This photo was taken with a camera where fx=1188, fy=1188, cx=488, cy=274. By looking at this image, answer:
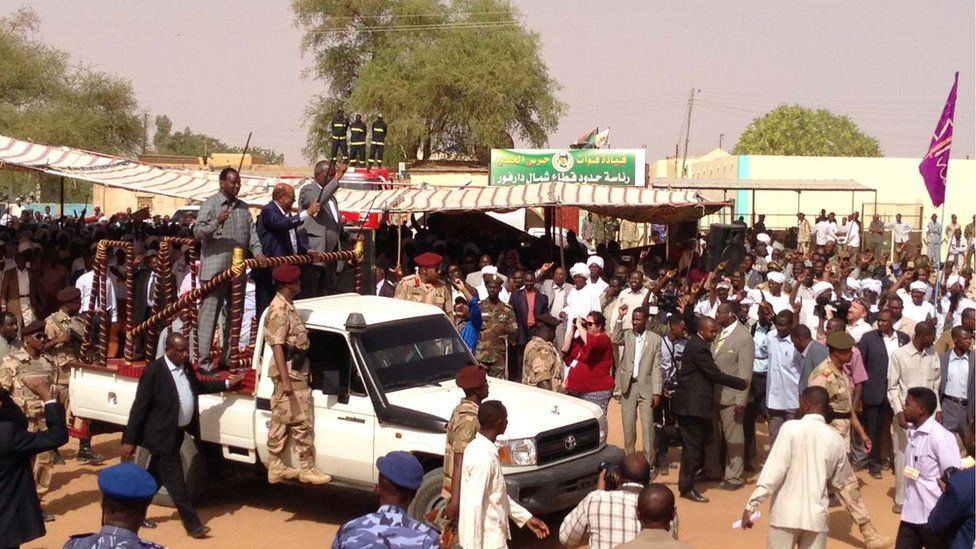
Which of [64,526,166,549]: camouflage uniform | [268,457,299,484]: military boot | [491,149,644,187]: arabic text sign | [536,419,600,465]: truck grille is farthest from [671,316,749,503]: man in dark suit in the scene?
[491,149,644,187]: arabic text sign

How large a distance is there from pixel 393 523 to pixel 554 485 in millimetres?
4400

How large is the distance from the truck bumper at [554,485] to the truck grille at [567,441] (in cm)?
8

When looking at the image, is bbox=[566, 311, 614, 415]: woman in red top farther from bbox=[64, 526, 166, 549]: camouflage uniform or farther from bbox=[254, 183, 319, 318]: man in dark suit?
bbox=[64, 526, 166, 549]: camouflage uniform

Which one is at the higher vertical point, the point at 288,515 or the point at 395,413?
the point at 395,413

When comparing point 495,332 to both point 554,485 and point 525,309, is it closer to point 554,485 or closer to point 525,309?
point 525,309

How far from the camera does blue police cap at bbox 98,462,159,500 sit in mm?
4785

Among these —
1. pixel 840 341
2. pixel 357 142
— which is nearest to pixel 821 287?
pixel 840 341

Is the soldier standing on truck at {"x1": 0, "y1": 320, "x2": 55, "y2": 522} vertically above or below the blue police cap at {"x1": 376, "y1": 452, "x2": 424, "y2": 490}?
below

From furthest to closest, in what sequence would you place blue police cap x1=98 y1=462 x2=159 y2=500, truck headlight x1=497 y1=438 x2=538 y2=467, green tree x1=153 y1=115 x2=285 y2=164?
1. green tree x1=153 y1=115 x2=285 y2=164
2. truck headlight x1=497 y1=438 x2=538 y2=467
3. blue police cap x1=98 y1=462 x2=159 y2=500

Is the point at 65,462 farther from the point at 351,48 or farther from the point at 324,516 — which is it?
the point at 351,48

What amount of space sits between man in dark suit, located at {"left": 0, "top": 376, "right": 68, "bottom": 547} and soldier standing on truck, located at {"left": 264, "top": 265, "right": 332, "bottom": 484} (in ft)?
7.54

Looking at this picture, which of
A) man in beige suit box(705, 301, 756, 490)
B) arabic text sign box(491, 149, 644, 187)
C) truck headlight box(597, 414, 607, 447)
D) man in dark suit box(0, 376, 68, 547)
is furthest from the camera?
arabic text sign box(491, 149, 644, 187)

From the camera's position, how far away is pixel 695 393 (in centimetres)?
1121

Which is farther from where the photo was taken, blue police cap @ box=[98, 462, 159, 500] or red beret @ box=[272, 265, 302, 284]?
red beret @ box=[272, 265, 302, 284]
